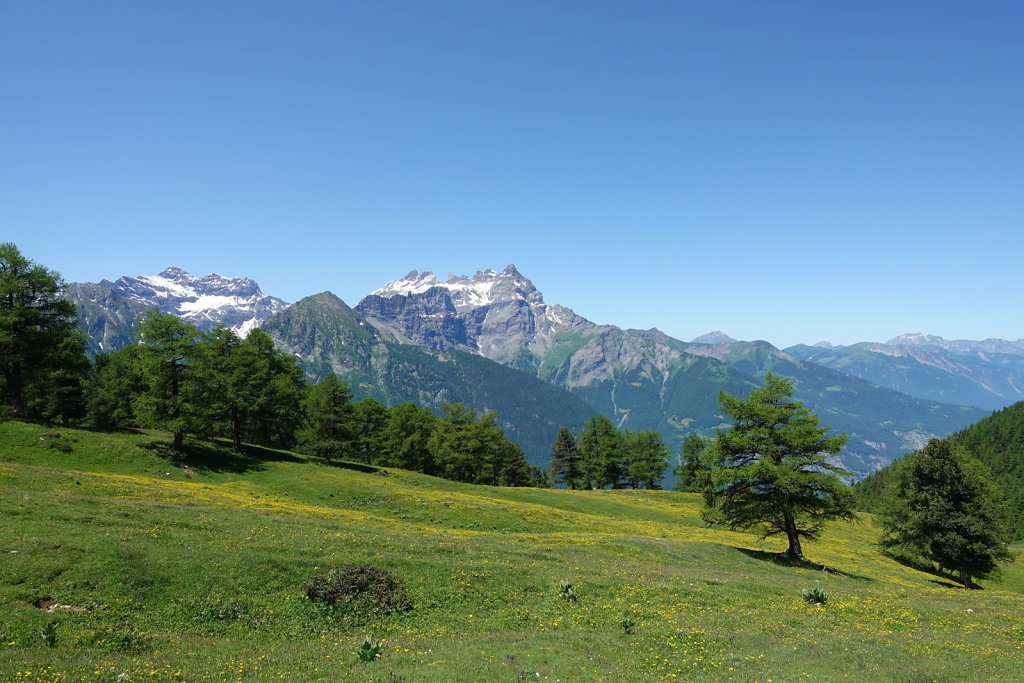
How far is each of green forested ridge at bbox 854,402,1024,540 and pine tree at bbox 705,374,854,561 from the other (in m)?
116

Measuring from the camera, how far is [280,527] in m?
30.5

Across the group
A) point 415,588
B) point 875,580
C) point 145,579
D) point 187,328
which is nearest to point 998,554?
point 875,580

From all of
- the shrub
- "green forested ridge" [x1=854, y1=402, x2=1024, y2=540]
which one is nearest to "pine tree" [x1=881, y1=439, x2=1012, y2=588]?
the shrub

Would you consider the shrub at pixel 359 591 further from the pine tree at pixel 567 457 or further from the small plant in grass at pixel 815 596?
the pine tree at pixel 567 457

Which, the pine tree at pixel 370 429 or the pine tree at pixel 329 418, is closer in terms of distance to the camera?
Answer: the pine tree at pixel 329 418

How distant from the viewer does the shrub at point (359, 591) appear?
68.4ft

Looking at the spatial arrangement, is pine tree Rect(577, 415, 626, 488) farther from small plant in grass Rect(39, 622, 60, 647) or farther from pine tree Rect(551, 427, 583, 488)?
small plant in grass Rect(39, 622, 60, 647)

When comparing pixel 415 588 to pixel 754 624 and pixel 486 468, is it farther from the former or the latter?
pixel 486 468

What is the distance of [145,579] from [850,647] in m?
27.0

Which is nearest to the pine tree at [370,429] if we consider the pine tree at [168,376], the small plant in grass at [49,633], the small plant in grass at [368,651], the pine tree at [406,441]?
the pine tree at [406,441]

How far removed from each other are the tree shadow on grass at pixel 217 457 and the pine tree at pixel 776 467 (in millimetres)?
47981

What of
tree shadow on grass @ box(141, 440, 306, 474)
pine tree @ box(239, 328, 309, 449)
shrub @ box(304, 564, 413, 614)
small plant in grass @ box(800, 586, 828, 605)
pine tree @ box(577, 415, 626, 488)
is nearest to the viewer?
shrub @ box(304, 564, 413, 614)

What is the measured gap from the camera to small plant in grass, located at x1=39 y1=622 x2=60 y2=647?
47.6ft

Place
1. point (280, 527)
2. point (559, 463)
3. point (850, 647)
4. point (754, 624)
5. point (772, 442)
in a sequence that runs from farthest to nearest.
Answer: point (559, 463)
point (772, 442)
point (280, 527)
point (754, 624)
point (850, 647)
